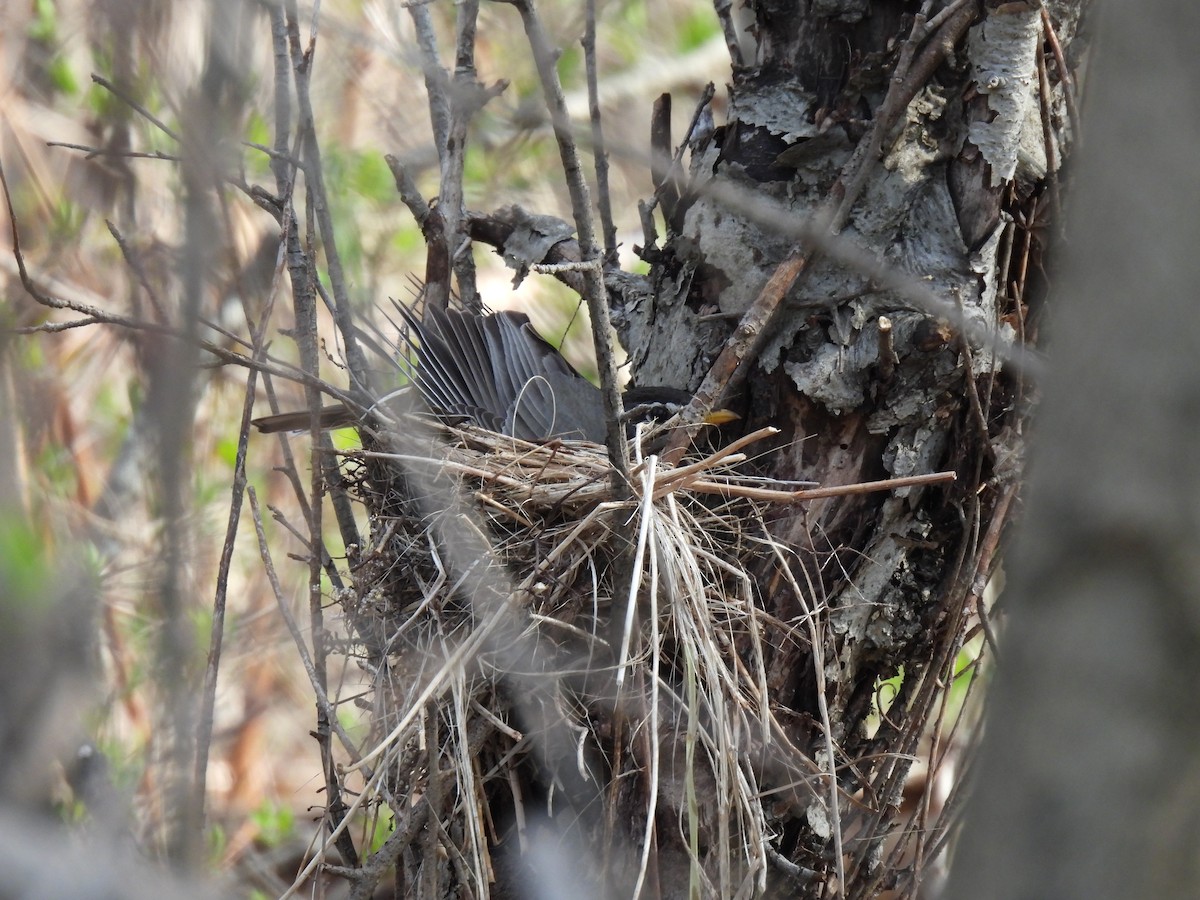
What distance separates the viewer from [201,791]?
1594mm

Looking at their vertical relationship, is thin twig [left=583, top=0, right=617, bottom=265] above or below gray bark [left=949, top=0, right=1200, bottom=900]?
above

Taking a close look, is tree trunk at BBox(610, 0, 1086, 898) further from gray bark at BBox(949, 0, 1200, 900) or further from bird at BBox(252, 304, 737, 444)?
gray bark at BBox(949, 0, 1200, 900)

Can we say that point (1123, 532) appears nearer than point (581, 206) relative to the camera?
Yes

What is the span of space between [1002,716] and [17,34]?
222 inches

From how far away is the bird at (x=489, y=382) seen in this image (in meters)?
2.79

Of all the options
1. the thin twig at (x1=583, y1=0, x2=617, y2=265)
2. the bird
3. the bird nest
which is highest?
the thin twig at (x1=583, y1=0, x2=617, y2=265)

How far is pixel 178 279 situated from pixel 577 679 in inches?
37.7

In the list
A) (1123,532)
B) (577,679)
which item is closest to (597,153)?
(577,679)

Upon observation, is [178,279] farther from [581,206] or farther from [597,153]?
[597,153]

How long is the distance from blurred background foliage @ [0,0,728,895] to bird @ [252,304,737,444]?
210 millimetres

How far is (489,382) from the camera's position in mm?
2910

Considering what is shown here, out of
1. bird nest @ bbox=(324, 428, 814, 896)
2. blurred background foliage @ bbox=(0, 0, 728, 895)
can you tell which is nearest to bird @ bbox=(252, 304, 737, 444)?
blurred background foliage @ bbox=(0, 0, 728, 895)

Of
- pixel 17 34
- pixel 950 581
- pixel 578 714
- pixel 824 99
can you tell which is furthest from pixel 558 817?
pixel 17 34

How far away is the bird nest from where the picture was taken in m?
1.87
